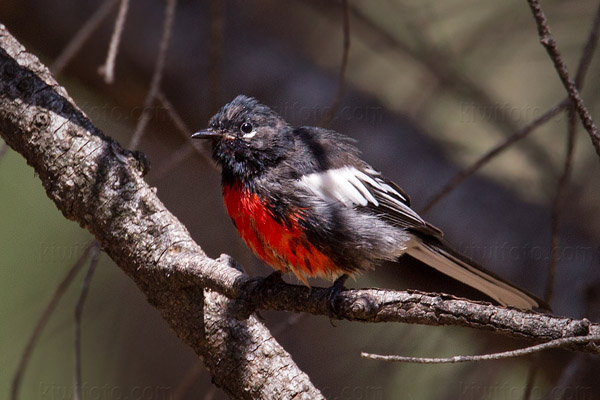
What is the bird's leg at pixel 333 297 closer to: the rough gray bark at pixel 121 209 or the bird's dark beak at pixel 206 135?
the rough gray bark at pixel 121 209

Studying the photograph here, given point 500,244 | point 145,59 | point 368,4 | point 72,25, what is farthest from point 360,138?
point 368,4

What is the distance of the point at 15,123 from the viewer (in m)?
2.32

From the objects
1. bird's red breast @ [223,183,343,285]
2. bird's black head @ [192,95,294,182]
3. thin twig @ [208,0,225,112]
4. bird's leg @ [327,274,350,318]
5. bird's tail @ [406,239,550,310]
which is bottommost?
bird's tail @ [406,239,550,310]

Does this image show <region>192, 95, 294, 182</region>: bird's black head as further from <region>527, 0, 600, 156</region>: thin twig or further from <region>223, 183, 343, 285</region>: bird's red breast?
<region>527, 0, 600, 156</region>: thin twig

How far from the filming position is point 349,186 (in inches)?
118

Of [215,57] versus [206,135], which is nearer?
[206,135]

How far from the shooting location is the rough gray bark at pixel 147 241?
83.9 inches

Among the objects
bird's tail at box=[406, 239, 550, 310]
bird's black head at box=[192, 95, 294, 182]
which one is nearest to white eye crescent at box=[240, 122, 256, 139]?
bird's black head at box=[192, 95, 294, 182]

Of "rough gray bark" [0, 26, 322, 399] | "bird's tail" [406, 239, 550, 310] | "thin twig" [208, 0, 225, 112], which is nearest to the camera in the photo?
"rough gray bark" [0, 26, 322, 399]

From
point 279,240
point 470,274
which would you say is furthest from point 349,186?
point 470,274

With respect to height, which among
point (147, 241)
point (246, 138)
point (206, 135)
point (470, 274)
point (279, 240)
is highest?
point (206, 135)

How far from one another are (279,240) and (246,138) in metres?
0.61

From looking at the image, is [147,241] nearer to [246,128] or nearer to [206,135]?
[206,135]

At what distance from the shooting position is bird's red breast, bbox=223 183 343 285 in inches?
106
